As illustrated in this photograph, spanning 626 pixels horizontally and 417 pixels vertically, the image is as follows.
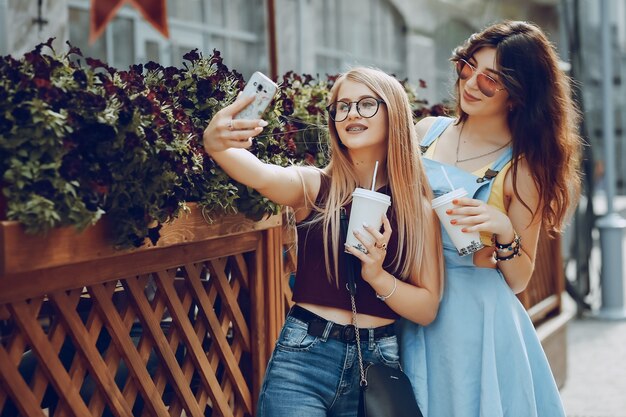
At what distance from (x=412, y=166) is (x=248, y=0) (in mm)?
5236

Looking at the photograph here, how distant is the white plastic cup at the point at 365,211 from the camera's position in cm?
237

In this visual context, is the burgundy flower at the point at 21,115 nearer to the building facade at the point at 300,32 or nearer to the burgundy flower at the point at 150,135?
the burgundy flower at the point at 150,135

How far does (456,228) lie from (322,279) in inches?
17.1

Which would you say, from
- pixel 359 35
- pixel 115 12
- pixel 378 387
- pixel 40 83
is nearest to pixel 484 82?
pixel 378 387

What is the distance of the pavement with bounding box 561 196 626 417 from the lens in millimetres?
5398

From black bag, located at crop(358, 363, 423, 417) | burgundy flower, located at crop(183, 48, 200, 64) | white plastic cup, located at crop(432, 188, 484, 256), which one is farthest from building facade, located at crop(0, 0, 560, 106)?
black bag, located at crop(358, 363, 423, 417)

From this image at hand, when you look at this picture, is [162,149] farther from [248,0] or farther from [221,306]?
[248,0]

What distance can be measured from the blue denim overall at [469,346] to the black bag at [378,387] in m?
0.26

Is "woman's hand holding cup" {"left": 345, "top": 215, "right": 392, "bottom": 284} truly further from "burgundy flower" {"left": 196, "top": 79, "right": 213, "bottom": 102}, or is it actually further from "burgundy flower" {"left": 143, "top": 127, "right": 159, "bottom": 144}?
"burgundy flower" {"left": 196, "top": 79, "right": 213, "bottom": 102}

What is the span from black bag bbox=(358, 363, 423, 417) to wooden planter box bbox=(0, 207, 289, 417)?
69cm

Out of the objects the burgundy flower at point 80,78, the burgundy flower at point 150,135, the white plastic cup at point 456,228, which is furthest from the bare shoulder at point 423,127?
the burgundy flower at point 80,78

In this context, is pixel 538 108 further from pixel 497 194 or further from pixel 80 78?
pixel 80 78

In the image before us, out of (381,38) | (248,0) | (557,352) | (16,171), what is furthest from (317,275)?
(381,38)

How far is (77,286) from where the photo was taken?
92.9 inches
